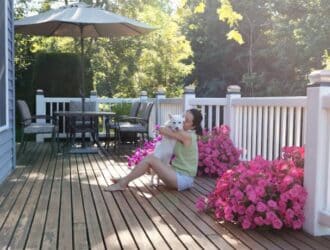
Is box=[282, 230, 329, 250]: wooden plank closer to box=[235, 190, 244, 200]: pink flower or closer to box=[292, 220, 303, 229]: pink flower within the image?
box=[292, 220, 303, 229]: pink flower

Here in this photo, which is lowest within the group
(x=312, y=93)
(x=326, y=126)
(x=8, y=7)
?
(x=326, y=126)

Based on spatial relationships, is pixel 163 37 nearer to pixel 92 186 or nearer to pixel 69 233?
pixel 92 186

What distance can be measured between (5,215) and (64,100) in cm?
637

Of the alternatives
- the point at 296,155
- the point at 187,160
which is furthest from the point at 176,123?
the point at 296,155

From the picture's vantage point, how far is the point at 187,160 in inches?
183

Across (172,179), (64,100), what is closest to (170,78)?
(64,100)

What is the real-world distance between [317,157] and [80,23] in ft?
17.1

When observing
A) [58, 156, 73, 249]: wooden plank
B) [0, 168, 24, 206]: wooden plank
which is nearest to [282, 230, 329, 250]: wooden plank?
[58, 156, 73, 249]: wooden plank

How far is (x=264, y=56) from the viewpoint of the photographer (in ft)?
76.0

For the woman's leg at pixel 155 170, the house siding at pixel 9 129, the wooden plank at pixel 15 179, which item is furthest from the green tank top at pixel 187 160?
the house siding at pixel 9 129

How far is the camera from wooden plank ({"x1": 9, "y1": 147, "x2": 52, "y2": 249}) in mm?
2969

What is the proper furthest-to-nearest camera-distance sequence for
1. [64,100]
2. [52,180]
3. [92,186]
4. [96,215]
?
[64,100]
[52,180]
[92,186]
[96,215]

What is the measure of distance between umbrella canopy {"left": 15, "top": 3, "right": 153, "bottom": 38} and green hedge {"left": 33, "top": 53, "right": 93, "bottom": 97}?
8.69ft

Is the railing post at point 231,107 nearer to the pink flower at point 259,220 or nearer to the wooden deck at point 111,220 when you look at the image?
the wooden deck at point 111,220
